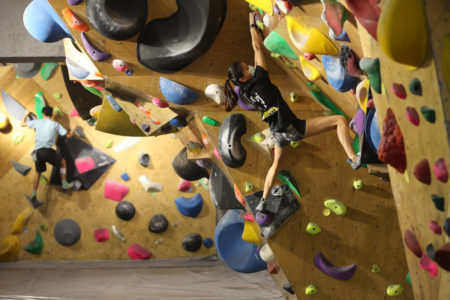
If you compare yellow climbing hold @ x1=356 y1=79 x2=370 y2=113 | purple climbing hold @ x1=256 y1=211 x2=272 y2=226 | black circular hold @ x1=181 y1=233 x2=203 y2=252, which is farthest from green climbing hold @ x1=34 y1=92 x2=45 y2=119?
yellow climbing hold @ x1=356 y1=79 x2=370 y2=113

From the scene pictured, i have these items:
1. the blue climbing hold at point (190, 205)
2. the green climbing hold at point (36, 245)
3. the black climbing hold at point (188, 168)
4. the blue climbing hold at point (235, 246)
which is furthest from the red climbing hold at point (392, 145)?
the green climbing hold at point (36, 245)

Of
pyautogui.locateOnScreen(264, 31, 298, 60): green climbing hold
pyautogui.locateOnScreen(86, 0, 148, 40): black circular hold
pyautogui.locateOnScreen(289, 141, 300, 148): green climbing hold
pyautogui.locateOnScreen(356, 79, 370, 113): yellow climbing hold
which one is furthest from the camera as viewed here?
pyautogui.locateOnScreen(289, 141, 300, 148): green climbing hold

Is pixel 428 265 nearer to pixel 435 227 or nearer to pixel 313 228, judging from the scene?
pixel 435 227

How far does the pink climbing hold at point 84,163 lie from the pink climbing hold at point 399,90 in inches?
206

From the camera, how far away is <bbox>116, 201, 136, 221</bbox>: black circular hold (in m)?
6.99

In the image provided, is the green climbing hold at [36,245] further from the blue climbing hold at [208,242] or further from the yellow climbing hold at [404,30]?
the yellow climbing hold at [404,30]

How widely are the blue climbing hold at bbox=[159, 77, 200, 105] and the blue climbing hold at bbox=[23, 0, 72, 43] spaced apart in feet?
2.86

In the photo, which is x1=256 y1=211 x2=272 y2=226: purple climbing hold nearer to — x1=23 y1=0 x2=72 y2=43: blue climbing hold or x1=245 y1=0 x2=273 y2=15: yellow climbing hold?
x1=245 y1=0 x2=273 y2=15: yellow climbing hold

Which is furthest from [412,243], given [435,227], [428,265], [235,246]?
[235,246]

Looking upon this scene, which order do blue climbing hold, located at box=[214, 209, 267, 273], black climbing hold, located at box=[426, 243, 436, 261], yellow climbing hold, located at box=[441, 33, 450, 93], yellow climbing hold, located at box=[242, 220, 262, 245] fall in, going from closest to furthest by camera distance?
yellow climbing hold, located at box=[441, 33, 450, 93]
black climbing hold, located at box=[426, 243, 436, 261]
yellow climbing hold, located at box=[242, 220, 262, 245]
blue climbing hold, located at box=[214, 209, 267, 273]

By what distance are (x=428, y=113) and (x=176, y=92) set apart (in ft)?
8.48

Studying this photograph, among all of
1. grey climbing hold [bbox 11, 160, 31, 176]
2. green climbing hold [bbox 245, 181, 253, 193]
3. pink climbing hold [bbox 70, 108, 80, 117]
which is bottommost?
grey climbing hold [bbox 11, 160, 31, 176]

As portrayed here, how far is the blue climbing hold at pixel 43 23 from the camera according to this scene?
182 inches

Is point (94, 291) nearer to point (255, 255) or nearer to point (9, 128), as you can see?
point (255, 255)
